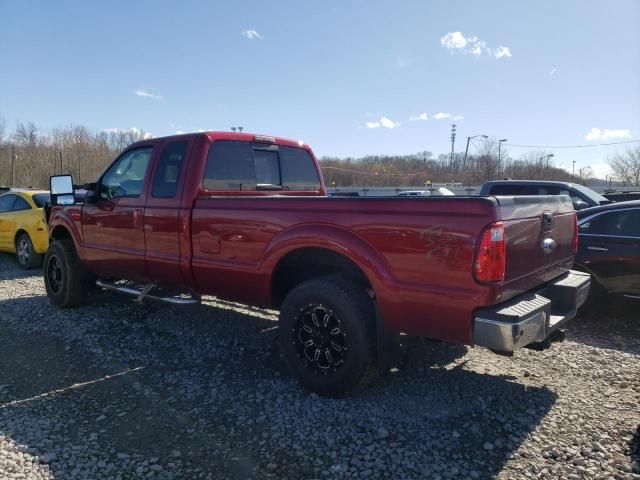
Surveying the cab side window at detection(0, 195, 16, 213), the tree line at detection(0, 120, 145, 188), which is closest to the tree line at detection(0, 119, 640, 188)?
the tree line at detection(0, 120, 145, 188)

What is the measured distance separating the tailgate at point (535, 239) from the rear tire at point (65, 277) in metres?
5.22

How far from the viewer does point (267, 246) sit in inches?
153

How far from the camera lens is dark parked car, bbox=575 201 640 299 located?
5.56 metres

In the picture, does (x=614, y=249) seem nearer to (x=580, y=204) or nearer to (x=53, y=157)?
(x=580, y=204)

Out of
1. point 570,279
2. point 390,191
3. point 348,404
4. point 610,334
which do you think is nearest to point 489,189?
point 610,334

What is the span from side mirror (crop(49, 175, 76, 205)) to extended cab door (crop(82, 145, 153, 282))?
0.35m

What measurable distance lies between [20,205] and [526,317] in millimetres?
10361

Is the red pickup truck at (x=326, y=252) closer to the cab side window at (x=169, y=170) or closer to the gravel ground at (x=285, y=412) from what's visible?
the cab side window at (x=169, y=170)

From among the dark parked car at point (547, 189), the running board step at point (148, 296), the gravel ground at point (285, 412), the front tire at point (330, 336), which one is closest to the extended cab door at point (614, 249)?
the gravel ground at point (285, 412)

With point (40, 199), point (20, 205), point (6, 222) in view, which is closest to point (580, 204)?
point (40, 199)

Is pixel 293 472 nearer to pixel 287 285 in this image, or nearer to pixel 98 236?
pixel 287 285

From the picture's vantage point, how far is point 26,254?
9.44 metres

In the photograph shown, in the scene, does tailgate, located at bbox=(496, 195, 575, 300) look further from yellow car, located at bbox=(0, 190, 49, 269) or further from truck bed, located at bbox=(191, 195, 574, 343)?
yellow car, located at bbox=(0, 190, 49, 269)

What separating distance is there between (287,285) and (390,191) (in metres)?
33.7
